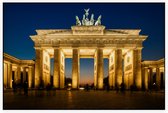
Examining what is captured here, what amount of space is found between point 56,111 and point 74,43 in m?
37.9

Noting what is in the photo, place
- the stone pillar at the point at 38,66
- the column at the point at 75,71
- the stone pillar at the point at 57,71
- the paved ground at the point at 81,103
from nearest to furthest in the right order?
1. the paved ground at the point at 81,103
2. the column at the point at 75,71
3. the stone pillar at the point at 57,71
4. the stone pillar at the point at 38,66

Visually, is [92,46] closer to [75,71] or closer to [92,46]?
[92,46]

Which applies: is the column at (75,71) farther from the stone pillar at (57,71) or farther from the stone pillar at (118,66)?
the stone pillar at (118,66)

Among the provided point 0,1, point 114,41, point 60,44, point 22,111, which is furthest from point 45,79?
point 22,111

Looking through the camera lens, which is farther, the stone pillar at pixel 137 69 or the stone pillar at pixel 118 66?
the stone pillar at pixel 137 69

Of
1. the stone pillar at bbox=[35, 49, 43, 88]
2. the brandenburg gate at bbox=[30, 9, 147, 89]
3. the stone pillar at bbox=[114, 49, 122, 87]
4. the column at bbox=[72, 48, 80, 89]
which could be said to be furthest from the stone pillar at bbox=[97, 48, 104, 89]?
the stone pillar at bbox=[35, 49, 43, 88]

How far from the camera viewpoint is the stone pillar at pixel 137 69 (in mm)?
51281

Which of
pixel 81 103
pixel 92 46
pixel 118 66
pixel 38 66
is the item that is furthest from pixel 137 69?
pixel 81 103

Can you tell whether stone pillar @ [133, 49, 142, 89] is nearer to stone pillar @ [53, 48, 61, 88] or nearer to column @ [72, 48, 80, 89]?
column @ [72, 48, 80, 89]

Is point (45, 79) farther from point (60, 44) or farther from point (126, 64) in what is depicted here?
point (126, 64)

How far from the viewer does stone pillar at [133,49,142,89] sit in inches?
2019

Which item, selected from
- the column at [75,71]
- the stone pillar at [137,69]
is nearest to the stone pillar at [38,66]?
the column at [75,71]

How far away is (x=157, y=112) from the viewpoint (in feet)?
49.9

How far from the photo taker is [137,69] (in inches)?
2030
